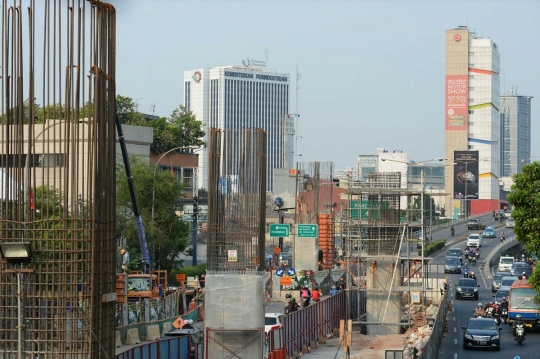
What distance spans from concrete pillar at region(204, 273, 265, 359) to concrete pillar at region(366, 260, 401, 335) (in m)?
13.7

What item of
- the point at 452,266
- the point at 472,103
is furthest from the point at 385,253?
the point at 472,103

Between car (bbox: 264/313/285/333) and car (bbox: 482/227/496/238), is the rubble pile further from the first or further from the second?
car (bbox: 482/227/496/238)

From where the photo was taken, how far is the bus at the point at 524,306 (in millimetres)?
42875

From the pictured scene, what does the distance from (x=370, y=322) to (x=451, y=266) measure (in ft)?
114

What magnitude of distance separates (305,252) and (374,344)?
23.2 m

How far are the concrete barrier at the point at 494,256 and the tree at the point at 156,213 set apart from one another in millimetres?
25767

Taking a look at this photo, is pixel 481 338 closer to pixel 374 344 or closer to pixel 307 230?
pixel 374 344

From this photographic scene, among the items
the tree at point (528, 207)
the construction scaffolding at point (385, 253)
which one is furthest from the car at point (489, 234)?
the tree at point (528, 207)

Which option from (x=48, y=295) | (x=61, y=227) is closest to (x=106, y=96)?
(x=61, y=227)

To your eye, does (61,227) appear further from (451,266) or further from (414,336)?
(451,266)

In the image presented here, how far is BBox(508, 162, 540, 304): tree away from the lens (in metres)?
26.0

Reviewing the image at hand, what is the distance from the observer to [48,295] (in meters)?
17.2

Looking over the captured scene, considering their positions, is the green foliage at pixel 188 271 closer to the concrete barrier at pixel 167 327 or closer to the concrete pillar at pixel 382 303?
the concrete pillar at pixel 382 303

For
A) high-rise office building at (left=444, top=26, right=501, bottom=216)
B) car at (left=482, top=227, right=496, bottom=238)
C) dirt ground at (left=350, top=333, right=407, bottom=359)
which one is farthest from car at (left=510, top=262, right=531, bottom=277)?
high-rise office building at (left=444, top=26, right=501, bottom=216)
